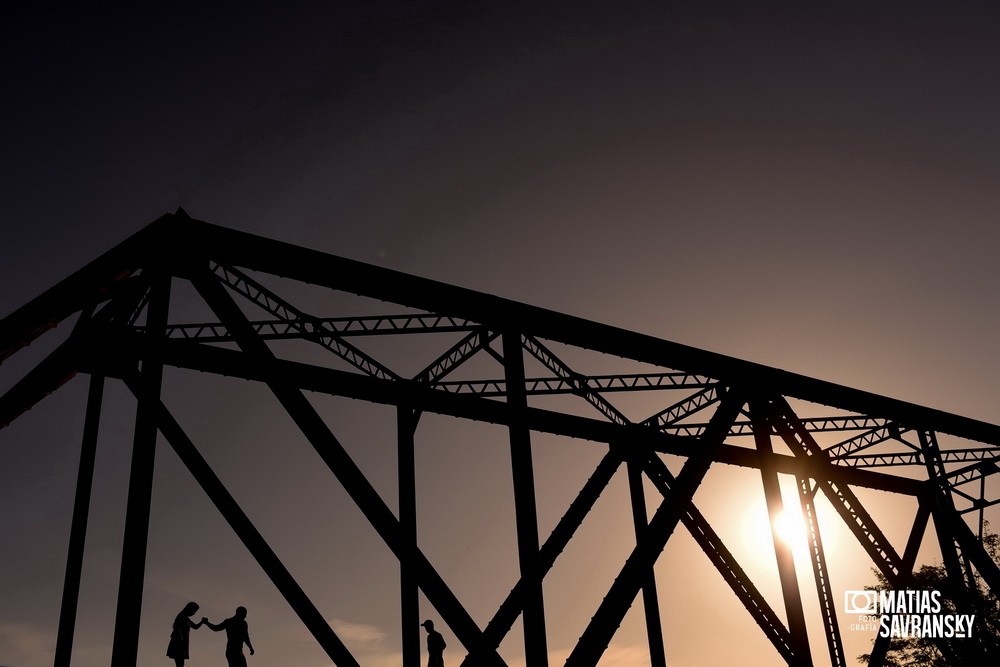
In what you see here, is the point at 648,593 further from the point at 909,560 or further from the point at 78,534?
the point at 78,534

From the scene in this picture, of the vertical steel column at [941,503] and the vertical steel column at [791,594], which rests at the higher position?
the vertical steel column at [941,503]

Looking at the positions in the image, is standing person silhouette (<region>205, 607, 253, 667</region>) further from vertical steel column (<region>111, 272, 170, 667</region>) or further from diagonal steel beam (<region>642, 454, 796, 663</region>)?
diagonal steel beam (<region>642, 454, 796, 663</region>)

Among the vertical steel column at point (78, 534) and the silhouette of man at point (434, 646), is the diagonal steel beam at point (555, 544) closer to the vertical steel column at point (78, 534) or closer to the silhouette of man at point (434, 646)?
the silhouette of man at point (434, 646)

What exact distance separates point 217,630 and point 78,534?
8.40 feet

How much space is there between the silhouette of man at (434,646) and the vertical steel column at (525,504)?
152 inches

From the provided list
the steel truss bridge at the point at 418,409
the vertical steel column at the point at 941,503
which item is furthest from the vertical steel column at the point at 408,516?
the vertical steel column at the point at 941,503

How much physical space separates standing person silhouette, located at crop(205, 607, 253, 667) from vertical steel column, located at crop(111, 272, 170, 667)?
3.68 metres

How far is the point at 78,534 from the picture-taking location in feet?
34.8

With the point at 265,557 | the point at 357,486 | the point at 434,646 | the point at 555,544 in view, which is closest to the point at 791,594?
the point at 555,544

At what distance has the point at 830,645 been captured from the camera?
14.2m

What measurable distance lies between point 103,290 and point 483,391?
6459mm

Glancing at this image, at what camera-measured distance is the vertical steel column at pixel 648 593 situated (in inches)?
600

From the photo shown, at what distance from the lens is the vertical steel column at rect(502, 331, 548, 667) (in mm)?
10320

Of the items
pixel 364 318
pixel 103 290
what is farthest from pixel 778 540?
pixel 103 290
